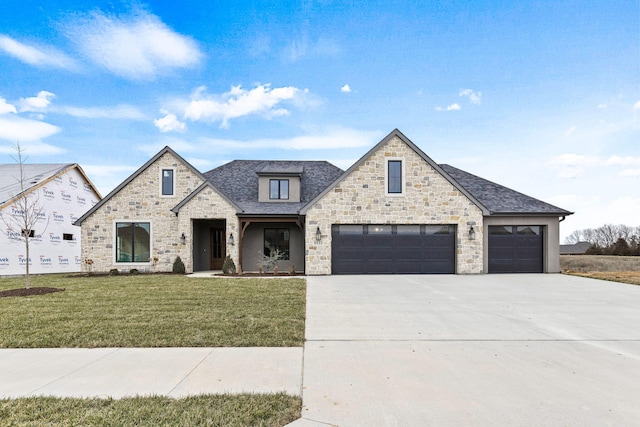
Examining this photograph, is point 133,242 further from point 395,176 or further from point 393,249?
point 395,176

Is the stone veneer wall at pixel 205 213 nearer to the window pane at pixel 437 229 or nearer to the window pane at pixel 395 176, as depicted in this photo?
the window pane at pixel 395 176

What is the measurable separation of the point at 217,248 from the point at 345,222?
→ 8.06 meters

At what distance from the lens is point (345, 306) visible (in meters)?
8.23

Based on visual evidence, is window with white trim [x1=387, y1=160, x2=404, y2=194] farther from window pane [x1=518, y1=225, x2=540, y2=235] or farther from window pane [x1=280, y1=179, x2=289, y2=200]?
window pane [x1=518, y1=225, x2=540, y2=235]

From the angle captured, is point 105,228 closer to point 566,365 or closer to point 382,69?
point 382,69

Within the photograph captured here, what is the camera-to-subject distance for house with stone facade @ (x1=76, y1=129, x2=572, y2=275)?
51.9 feet

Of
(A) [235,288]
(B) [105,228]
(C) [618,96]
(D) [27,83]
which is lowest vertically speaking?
(A) [235,288]

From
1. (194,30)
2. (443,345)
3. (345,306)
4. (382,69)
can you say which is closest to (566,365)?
(443,345)

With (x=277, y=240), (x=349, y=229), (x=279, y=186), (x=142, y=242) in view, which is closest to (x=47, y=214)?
(x=142, y=242)

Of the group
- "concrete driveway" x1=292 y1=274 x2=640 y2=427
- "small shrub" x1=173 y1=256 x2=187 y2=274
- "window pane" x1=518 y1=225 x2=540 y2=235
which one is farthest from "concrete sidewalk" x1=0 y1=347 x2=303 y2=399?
"window pane" x1=518 y1=225 x2=540 y2=235

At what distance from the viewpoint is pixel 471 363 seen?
438 centimetres

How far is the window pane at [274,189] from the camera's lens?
1825cm

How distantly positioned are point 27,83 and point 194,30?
32.5 ft

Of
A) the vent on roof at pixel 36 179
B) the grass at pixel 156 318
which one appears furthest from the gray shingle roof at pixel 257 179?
the vent on roof at pixel 36 179
